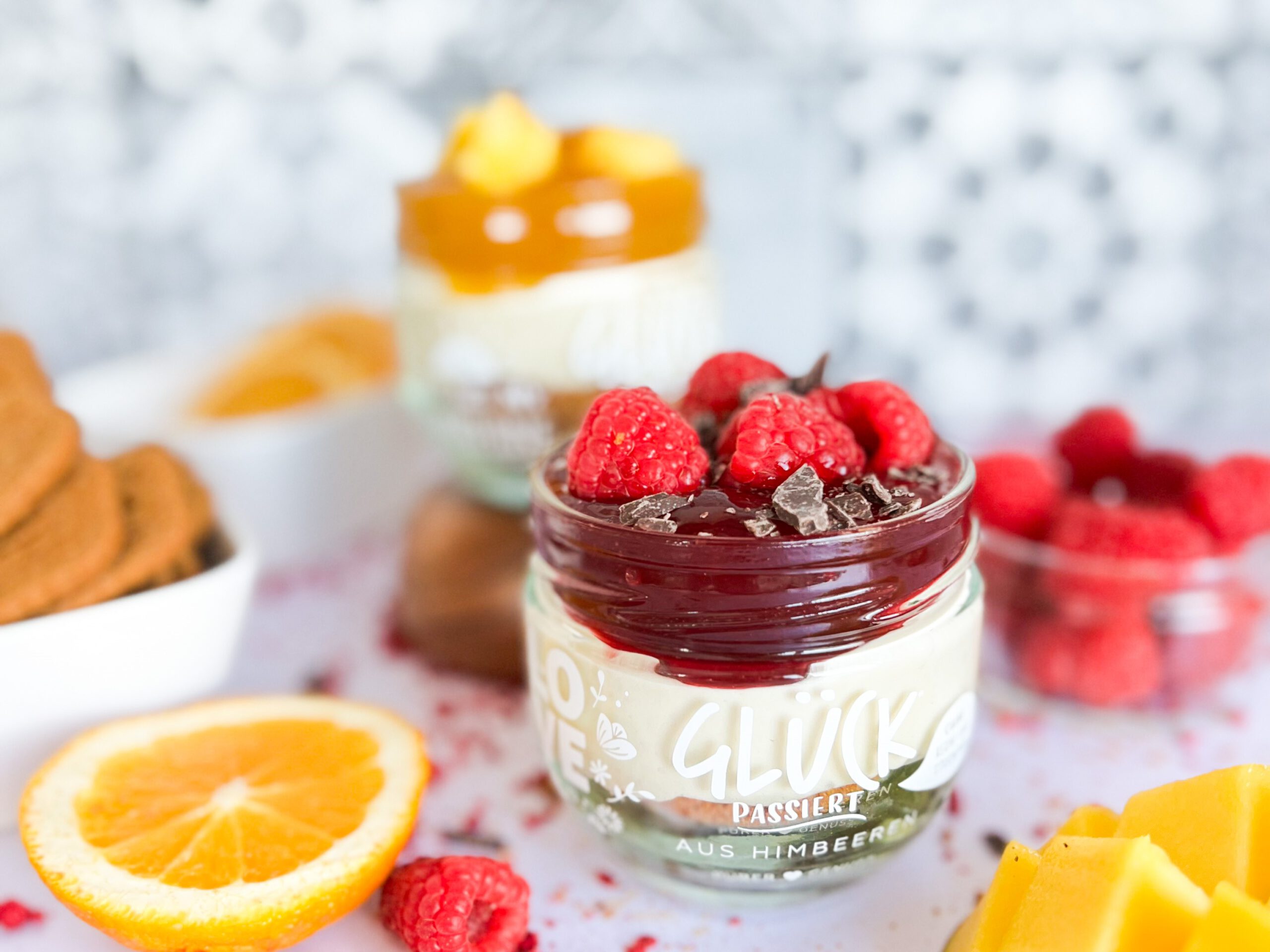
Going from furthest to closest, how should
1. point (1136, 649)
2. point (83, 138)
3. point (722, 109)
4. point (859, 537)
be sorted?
point (722, 109), point (83, 138), point (1136, 649), point (859, 537)

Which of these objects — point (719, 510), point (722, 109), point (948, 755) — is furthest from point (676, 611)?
point (722, 109)

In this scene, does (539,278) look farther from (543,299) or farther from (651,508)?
(651,508)

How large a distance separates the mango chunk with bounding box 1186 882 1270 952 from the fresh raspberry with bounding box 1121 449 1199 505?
452mm

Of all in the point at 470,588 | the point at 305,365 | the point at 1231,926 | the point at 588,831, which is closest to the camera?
the point at 1231,926

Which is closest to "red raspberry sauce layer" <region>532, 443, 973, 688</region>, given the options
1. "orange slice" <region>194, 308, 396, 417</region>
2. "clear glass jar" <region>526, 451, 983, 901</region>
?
"clear glass jar" <region>526, 451, 983, 901</region>

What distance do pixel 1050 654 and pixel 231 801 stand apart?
568 millimetres

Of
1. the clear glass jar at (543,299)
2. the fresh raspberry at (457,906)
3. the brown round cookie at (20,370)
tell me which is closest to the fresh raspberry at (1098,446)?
the clear glass jar at (543,299)

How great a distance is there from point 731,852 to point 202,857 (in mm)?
272

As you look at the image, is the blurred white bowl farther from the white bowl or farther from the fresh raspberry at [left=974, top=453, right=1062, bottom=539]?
the fresh raspberry at [left=974, top=453, right=1062, bottom=539]

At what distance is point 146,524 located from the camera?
2.45ft

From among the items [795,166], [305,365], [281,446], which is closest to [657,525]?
[281,446]

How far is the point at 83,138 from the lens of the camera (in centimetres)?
116

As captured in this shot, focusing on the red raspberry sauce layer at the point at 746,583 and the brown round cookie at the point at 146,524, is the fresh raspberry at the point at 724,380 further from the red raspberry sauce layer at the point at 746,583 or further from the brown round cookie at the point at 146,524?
the brown round cookie at the point at 146,524

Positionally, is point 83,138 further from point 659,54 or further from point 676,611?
point 676,611
